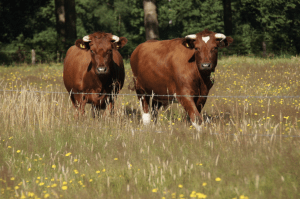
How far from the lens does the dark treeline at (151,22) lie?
26391 mm

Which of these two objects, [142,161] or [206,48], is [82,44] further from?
[142,161]

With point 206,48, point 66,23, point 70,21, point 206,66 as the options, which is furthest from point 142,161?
point 66,23

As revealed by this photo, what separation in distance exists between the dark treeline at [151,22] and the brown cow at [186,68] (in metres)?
9.04

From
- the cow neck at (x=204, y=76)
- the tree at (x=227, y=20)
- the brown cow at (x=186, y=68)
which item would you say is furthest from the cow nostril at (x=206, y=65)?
the tree at (x=227, y=20)

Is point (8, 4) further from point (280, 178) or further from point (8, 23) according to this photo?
point (280, 178)

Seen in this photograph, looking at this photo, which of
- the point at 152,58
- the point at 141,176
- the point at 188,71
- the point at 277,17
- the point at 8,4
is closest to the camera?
the point at 141,176

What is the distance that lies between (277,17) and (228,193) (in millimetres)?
37782

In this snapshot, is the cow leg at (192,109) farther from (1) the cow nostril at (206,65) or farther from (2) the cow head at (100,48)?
(2) the cow head at (100,48)

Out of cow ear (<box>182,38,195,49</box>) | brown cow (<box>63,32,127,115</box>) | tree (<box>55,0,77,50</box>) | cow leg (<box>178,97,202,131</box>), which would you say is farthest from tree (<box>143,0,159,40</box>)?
cow leg (<box>178,97,202,131</box>)

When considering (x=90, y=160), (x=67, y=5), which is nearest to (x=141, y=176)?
(x=90, y=160)

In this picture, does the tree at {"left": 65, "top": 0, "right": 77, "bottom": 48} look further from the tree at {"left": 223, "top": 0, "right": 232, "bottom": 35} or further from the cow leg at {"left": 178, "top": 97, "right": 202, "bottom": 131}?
the cow leg at {"left": 178, "top": 97, "right": 202, "bottom": 131}

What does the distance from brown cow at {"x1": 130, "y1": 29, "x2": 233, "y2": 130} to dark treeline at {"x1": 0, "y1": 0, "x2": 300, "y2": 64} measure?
29.7 ft

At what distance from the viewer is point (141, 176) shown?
4.32 metres

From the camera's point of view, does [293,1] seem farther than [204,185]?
Yes
